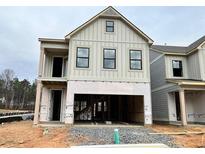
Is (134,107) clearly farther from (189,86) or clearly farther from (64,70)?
(64,70)

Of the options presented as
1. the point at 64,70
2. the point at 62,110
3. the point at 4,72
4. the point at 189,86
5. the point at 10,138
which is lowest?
the point at 10,138

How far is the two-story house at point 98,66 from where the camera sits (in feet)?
45.9

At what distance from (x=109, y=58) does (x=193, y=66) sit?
25.6 feet

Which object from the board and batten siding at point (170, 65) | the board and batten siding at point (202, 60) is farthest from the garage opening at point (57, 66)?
the board and batten siding at point (202, 60)

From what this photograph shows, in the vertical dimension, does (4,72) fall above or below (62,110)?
above

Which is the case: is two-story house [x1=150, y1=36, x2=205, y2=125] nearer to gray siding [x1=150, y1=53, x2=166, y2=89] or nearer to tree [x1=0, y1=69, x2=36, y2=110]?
gray siding [x1=150, y1=53, x2=166, y2=89]

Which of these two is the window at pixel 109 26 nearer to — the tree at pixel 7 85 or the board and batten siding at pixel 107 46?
the board and batten siding at pixel 107 46

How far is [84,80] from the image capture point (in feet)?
46.0

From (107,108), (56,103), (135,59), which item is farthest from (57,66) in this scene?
(107,108)

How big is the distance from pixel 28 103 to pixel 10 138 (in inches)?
2343

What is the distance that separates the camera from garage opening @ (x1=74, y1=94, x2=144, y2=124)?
18625mm

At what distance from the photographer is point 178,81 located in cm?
1575

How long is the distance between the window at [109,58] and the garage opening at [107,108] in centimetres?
433
